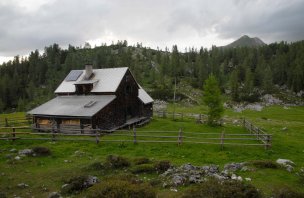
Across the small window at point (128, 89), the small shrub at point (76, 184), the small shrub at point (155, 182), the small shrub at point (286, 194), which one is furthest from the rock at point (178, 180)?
the small window at point (128, 89)

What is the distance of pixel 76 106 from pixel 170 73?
93.3 m

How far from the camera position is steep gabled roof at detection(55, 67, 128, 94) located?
4084 centimetres

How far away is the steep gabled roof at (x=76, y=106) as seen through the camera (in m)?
35.2

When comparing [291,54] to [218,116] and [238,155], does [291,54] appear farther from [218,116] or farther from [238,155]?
[238,155]

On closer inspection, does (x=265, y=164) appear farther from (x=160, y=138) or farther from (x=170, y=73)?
(x=170, y=73)

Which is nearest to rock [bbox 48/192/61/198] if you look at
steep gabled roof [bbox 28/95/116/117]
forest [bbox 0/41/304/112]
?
steep gabled roof [bbox 28/95/116/117]

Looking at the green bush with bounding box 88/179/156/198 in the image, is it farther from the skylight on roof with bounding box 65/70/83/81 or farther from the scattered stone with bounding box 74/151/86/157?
the skylight on roof with bounding box 65/70/83/81

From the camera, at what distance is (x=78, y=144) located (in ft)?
92.8

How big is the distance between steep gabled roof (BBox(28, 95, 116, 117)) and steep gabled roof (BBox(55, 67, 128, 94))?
127 cm

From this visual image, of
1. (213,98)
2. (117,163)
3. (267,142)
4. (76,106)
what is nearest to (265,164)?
(267,142)

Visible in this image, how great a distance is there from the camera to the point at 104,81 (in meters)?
42.6

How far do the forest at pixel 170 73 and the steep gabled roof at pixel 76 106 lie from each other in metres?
58.9

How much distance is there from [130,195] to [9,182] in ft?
33.2

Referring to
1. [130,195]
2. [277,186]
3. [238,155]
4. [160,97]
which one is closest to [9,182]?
[130,195]
